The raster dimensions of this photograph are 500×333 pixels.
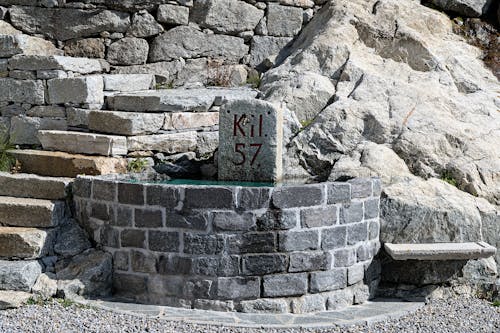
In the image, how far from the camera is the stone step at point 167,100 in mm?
7426

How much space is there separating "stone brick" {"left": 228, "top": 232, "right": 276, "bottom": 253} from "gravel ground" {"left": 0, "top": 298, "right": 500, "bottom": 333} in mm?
662

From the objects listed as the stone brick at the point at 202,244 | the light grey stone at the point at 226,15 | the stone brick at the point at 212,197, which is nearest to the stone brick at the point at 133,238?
the stone brick at the point at 202,244

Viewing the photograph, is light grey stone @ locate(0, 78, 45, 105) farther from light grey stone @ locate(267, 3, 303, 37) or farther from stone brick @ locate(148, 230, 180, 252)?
light grey stone @ locate(267, 3, 303, 37)

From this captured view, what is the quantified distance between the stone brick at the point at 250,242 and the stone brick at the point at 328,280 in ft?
1.70

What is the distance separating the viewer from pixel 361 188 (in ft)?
19.9

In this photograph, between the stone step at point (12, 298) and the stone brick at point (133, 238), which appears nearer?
the stone step at point (12, 298)

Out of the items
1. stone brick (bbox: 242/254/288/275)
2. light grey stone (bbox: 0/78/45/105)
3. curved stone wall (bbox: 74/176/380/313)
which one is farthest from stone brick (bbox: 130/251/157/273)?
light grey stone (bbox: 0/78/45/105)

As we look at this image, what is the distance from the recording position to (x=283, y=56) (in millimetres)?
9570

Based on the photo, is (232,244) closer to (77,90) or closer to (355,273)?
(355,273)

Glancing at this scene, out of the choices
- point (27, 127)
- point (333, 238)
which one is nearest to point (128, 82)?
point (27, 127)

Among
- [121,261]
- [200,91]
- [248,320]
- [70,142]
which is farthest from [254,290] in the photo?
[200,91]

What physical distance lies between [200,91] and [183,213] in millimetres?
2997

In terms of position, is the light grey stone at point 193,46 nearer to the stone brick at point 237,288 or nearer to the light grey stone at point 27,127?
the light grey stone at point 27,127

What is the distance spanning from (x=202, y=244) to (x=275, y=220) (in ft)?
2.07
